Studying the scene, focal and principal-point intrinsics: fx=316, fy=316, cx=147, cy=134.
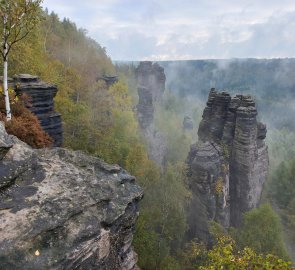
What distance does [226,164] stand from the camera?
44.2 m

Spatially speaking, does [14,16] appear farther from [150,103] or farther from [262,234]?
[150,103]

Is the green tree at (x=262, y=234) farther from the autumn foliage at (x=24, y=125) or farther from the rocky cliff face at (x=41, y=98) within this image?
the autumn foliage at (x=24, y=125)

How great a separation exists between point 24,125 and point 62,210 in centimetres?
1239

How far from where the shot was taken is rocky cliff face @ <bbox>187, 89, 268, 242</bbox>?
41.4 m

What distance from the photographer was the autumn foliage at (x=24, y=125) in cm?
2067

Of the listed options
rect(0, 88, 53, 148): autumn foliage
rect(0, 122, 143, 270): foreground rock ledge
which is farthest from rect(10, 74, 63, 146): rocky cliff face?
rect(0, 122, 143, 270): foreground rock ledge

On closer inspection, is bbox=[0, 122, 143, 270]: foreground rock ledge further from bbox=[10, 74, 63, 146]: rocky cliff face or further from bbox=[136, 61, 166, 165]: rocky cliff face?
bbox=[136, 61, 166, 165]: rocky cliff face

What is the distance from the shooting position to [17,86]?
2503 cm

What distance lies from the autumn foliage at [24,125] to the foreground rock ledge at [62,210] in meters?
6.73

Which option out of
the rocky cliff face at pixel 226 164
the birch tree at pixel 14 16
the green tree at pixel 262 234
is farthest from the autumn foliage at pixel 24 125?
the green tree at pixel 262 234

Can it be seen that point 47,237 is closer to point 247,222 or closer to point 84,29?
point 247,222

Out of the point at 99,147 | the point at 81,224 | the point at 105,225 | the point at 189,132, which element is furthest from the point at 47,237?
the point at 189,132

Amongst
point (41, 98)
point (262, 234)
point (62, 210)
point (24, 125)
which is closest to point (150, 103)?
point (262, 234)

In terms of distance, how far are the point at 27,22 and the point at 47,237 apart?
17667 mm
